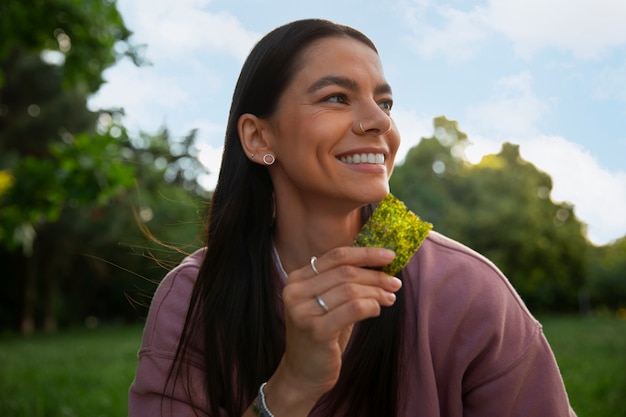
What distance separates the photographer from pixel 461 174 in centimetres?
3931

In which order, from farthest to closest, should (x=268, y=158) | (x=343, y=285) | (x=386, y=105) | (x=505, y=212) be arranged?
(x=505, y=212)
(x=268, y=158)
(x=386, y=105)
(x=343, y=285)

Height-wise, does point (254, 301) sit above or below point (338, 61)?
below

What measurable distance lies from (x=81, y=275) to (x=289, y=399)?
33.3m

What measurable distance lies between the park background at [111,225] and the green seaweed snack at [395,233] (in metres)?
1.12

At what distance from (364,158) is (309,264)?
0.45 m

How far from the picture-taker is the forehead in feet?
8.34

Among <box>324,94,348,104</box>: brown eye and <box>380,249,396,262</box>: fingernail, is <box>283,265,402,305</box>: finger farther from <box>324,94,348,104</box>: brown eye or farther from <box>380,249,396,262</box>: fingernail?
<box>324,94,348,104</box>: brown eye

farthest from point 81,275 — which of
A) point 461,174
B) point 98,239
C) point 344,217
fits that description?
point 344,217

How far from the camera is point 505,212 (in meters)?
34.3

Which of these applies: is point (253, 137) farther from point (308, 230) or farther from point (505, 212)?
point (505, 212)

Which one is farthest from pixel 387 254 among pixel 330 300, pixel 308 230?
pixel 308 230

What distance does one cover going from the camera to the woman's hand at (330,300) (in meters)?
1.98

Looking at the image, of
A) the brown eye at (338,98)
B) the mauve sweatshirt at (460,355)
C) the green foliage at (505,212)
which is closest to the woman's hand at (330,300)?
the mauve sweatshirt at (460,355)

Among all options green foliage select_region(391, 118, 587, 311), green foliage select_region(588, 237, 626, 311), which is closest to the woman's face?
green foliage select_region(391, 118, 587, 311)
